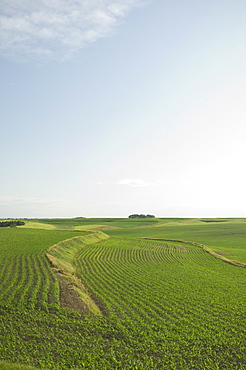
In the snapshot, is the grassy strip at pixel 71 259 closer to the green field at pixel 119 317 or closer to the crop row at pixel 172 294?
the green field at pixel 119 317

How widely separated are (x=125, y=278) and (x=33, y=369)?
64.5 feet

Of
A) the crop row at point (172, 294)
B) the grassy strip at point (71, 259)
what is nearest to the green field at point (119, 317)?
the crop row at point (172, 294)

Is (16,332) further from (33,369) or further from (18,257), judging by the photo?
(18,257)

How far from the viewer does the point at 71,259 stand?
138 ft

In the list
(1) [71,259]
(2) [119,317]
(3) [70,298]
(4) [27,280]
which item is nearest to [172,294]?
(2) [119,317]

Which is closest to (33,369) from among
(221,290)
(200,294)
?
(200,294)

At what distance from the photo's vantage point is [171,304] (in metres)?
23.1

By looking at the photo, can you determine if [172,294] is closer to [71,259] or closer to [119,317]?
[119,317]

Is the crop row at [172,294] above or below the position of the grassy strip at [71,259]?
below

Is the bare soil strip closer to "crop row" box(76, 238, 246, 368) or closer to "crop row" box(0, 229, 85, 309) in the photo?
"crop row" box(0, 229, 85, 309)

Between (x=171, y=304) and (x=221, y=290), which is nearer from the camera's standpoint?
(x=171, y=304)

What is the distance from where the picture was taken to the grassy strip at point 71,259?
76.1 feet

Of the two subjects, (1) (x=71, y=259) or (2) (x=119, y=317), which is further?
(1) (x=71, y=259)

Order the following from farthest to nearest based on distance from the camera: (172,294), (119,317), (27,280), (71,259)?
1. (71,259)
2. (27,280)
3. (172,294)
4. (119,317)
